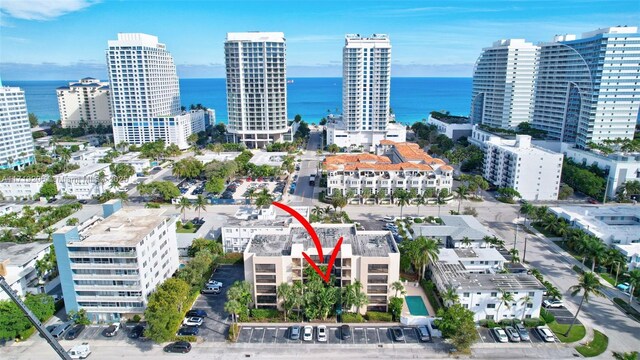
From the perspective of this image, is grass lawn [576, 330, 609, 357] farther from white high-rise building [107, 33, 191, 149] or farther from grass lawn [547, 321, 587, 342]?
white high-rise building [107, 33, 191, 149]

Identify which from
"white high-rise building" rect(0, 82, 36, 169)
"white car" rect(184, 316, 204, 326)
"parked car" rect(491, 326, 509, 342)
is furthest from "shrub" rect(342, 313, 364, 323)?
"white high-rise building" rect(0, 82, 36, 169)

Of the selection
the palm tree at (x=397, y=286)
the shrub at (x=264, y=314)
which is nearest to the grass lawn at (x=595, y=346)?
the palm tree at (x=397, y=286)

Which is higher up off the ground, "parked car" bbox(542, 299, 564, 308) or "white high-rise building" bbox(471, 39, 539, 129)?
"white high-rise building" bbox(471, 39, 539, 129)

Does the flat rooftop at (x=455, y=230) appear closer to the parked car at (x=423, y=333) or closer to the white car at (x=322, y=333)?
the parked car at (x=423, y=333)

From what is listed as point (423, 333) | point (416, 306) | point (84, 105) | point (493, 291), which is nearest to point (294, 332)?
point (423, 333)

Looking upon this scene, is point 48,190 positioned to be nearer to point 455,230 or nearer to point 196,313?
point 196,313

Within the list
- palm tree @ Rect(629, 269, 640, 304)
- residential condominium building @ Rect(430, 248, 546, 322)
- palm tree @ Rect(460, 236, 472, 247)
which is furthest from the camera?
palm tree @ Rect(460, 236, 472, 247)

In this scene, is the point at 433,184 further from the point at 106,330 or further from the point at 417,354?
the point at 106,330

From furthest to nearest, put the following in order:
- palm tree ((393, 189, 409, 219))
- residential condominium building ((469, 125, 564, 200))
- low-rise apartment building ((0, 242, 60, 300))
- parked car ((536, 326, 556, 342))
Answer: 1. residential condominium building ((469, 125, 564, 200))
2. palm tree ((393, 189, 409, 219))
3. low-rise apartment building ((0, 242, 60, 300))
4. parked car ((536, 326, 556, 342))
